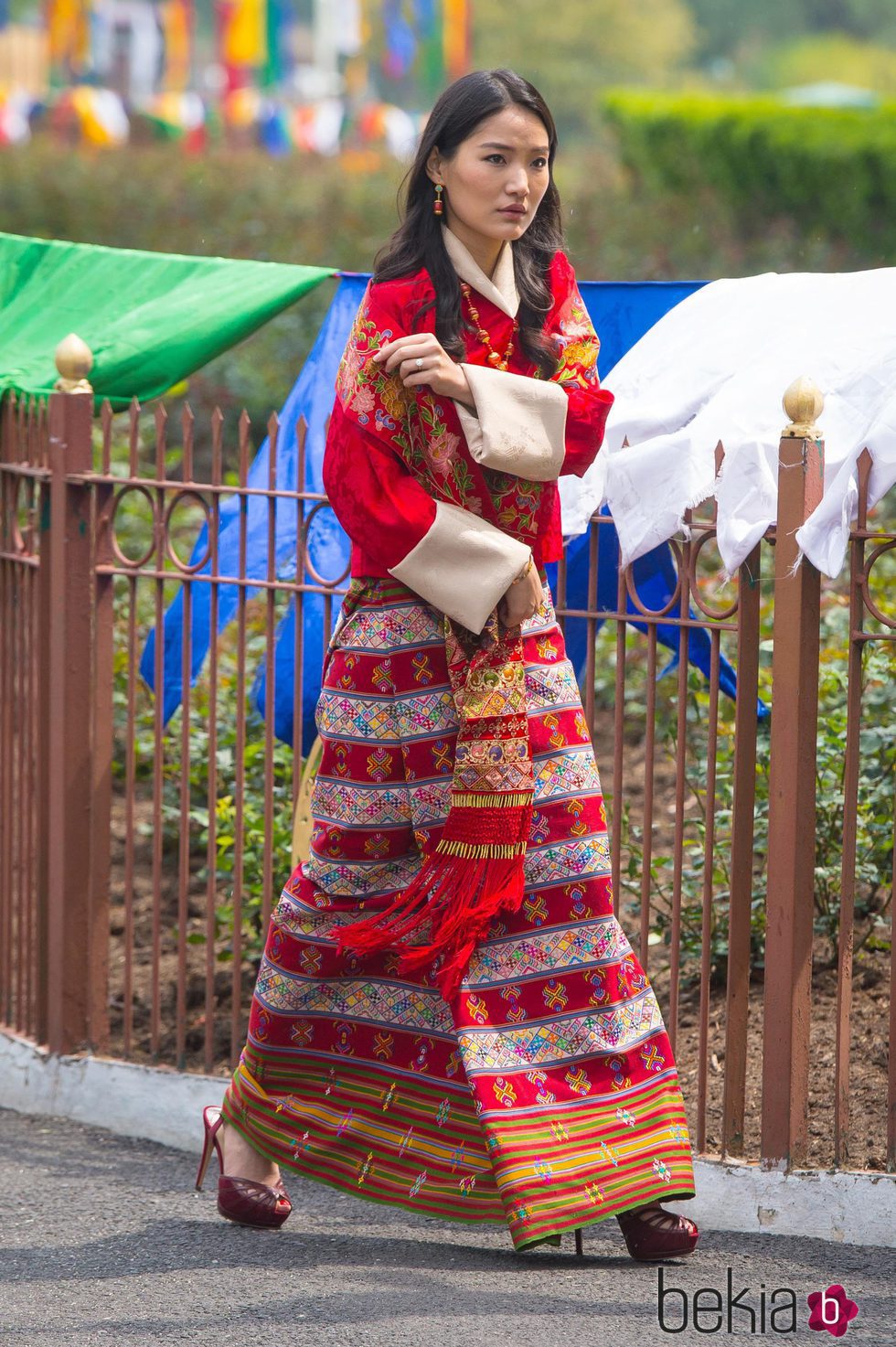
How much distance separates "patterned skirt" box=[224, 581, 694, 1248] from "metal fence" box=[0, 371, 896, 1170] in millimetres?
313

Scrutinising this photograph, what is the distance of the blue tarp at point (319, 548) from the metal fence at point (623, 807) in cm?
6

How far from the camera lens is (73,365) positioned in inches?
153

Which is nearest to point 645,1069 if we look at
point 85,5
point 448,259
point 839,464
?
point 839,464

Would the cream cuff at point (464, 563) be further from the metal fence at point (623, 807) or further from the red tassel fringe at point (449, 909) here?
the metal fence at point (623, 807)

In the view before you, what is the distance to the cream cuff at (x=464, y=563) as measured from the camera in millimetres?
2861

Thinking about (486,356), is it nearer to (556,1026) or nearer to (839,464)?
(839,464)

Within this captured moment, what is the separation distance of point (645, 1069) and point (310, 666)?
1.27 m

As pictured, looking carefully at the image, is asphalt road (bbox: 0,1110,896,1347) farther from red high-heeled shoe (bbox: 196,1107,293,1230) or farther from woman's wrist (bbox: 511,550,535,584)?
woman's wrist (bbox: 511,550,535,584)

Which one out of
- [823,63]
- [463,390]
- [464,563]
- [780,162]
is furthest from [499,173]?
[823,63]

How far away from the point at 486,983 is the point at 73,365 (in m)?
1.70

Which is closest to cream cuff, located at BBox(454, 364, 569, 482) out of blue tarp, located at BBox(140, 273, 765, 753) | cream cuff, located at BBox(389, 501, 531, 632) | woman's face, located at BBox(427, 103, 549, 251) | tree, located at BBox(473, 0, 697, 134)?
Answer: cream cuff, located at BBox(389, 501, 531, 632)

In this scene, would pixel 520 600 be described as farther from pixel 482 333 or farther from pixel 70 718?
pixel 70 718

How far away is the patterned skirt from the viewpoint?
297cm

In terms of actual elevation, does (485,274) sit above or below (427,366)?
above
